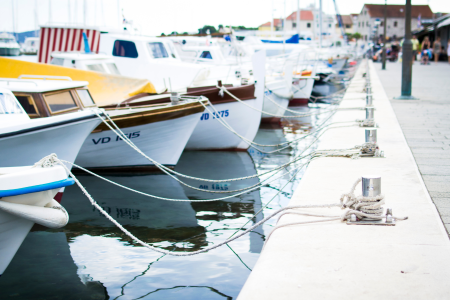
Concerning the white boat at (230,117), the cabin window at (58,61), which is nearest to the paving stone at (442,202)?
the white boat at (230,117)

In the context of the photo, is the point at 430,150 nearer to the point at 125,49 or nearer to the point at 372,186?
the point at 372,186

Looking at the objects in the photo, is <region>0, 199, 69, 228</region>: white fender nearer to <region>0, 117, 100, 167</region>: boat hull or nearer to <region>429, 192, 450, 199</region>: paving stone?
<region>0, 117, 100, 167</region>: boat hull

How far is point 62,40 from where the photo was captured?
1386cm

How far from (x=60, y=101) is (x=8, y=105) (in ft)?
3.90

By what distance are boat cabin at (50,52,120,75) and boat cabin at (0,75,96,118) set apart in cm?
393

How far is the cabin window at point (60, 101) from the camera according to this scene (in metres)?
7.44

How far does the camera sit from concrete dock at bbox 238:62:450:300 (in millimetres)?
2547

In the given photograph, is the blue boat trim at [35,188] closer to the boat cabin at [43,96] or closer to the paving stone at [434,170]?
the boat cabin at [43,96]

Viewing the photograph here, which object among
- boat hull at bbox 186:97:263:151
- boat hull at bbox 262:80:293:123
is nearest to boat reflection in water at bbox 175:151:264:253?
boat hull at bbox 186:97:263:151

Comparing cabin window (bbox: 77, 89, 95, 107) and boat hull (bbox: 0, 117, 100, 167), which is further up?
cabin window (bbox: 77, 89, 95, 107)

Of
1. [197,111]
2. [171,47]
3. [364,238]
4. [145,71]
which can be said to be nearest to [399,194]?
[364,238]

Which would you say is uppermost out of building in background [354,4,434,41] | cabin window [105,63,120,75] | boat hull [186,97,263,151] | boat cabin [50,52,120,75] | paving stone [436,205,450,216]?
building in background [354,4,434,41]

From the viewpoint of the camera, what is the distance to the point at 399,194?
4285 millimetres

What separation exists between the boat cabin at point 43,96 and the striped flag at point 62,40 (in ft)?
21.3
